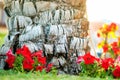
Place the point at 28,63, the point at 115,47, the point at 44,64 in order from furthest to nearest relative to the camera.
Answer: the point at 115,47 < the point at 44,64 < the point at 28,63

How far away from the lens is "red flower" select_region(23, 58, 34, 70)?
6584 mm

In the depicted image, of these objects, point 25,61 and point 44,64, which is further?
point 44,64

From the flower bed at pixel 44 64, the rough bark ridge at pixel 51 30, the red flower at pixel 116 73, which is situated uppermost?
the rough bark ridge at pixel 51 30

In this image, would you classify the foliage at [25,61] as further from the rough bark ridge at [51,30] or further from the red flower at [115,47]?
the red flower at [115,47]

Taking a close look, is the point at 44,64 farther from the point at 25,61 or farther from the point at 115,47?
the point at 115,47

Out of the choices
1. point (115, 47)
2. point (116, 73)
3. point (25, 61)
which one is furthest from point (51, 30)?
point (115, 47)

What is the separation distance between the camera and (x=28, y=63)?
259 inches

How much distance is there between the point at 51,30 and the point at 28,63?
1.35 m

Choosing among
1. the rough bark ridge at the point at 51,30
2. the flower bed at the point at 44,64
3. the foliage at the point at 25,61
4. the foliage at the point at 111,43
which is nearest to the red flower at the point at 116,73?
the flower bed at the point at 44,64

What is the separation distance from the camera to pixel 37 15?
7945 millimetres

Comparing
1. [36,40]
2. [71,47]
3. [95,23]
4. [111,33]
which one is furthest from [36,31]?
[95,23]

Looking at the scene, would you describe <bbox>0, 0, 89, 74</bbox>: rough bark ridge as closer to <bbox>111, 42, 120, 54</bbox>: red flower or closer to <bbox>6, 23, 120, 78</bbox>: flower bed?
<bbox>6, 23, 120, 78</bbox>: flower bed

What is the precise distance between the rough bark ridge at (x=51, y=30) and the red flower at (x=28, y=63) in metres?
0.82

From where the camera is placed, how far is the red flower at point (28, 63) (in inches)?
259
